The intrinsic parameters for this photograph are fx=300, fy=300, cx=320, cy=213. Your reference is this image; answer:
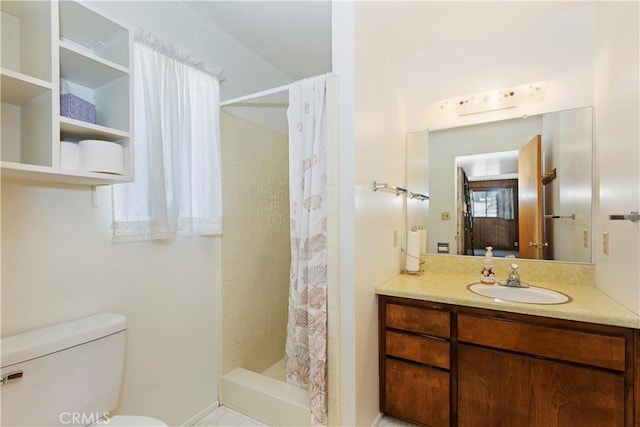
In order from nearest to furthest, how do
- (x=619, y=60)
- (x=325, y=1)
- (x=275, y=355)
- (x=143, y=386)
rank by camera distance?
(x=619, y=60) → (x=143, y=386) → (x=325, y=1) → (x=275, y=355)

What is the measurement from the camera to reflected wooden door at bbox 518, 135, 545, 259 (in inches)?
76.5

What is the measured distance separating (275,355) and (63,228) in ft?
5.99

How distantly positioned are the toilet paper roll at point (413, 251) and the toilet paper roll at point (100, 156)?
1743mm

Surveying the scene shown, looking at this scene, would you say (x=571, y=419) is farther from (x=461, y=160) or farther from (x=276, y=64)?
(x=276, y=64)

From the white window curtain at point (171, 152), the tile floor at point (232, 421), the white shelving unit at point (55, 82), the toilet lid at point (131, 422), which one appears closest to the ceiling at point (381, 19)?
the white window curtain at point (171, 152)

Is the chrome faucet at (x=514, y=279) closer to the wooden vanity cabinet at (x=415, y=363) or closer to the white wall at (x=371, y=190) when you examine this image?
the wooden vanity cabinet at (x=415, y=363)

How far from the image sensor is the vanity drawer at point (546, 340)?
128cm

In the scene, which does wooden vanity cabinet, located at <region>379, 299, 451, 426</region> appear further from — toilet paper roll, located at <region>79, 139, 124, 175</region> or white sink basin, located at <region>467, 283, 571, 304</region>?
toilet paper roll, located at <region>79, 139, 124, 175</region>

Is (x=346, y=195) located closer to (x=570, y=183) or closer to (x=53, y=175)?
(x=53, y=175)

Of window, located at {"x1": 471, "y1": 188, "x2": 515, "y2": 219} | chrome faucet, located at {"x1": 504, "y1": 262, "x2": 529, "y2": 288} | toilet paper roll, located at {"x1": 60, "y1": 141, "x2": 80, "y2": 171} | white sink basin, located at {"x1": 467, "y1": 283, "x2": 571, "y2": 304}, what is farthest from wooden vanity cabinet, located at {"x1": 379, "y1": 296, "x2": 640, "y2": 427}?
toilet paper roll, located at {"x1": 60, "y1": 141, "x2": 80, "y2": 171}

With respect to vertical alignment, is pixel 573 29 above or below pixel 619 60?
above

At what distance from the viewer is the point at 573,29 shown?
1833 millimetres

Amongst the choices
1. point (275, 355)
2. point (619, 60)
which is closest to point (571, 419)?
point (619, 60)

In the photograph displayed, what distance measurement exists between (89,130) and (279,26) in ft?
4.78
